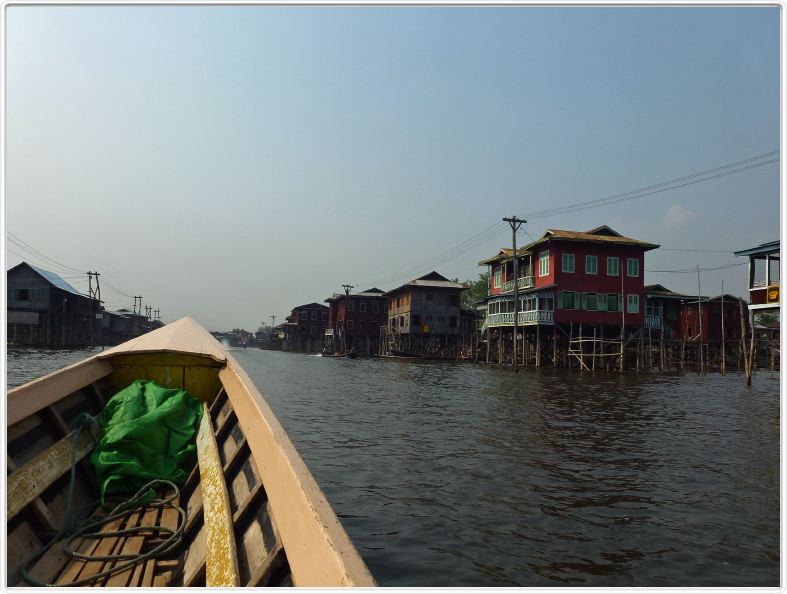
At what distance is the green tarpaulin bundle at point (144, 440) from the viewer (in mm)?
4777

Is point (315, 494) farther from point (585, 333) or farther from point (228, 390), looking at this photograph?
point (585, 333)

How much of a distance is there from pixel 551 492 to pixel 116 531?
5544 mm

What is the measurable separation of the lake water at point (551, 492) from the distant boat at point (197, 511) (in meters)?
1.86

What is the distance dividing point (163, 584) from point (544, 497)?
5.20 m

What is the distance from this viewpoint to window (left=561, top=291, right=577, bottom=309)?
119ft

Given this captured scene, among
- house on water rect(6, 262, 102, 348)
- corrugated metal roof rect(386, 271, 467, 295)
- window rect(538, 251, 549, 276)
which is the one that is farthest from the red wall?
house on water rect(6, 262, 102, 348)

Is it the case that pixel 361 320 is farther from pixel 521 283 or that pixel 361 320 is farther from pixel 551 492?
pixel 551 492

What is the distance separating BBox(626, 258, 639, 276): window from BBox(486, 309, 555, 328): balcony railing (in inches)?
243

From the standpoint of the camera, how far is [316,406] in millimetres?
16078

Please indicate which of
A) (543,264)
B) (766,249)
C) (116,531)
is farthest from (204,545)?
(543,264)

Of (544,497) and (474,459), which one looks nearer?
(544,497)

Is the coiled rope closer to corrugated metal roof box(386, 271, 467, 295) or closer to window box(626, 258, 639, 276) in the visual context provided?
window box(626, 258, 639, 276)

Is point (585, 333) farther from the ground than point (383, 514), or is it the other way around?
point (585, 333)

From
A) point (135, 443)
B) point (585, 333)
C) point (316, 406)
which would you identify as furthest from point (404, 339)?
point (135, 443)
